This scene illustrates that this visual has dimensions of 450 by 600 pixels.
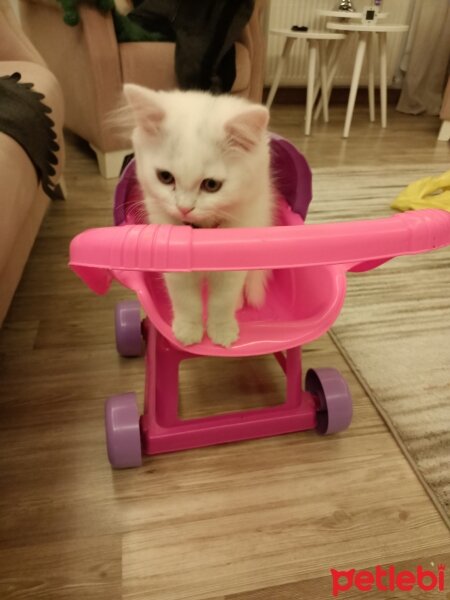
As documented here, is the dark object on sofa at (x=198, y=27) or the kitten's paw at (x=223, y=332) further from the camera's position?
the dark object on sofa at (x=198, y=27)

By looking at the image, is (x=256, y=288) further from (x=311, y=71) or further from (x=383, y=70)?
(x=383, y=70)

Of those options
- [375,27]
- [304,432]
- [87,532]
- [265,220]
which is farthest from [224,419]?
[375,27]

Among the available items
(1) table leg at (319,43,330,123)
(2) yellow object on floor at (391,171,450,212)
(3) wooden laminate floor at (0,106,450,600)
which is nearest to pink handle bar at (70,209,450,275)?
(3) wooden laminate floor at (0,106,450,600)

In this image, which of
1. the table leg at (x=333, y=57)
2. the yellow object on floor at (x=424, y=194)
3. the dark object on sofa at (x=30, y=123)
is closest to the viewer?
the dark object on sofa at (x=30, y=123)

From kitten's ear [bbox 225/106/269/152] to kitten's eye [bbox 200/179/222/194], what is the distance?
72 mm

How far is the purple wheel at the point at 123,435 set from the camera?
3.08 ft

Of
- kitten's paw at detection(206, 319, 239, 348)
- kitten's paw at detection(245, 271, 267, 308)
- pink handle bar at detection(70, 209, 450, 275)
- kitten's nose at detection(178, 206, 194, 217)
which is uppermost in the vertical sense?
pink handle bar at detection(70, 209, 450, 275)

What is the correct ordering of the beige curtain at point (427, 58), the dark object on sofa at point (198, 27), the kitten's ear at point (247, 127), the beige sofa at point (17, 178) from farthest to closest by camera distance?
the beige curtain at point (427, 58)
the dark object on sofa at point (198, 27)
the beige sofa at point (17, 178)
the kitten's ear at point (247, 127)

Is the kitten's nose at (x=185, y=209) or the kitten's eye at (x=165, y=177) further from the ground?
the kitten's eye at (x=165, y=177)

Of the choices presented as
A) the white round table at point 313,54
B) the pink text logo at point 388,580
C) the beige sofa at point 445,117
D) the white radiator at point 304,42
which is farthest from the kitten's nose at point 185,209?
the white radiator at point 304,42

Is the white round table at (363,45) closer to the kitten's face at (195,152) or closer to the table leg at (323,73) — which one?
the table leg at (323,73)

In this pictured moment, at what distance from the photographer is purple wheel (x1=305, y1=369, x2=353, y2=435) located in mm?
1030

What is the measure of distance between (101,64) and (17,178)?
128cm

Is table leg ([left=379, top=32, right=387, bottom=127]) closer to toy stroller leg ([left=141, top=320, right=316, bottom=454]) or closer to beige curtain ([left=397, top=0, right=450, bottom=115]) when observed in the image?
beige curtain ([left=397, top=0, right=450, bottom=115])
